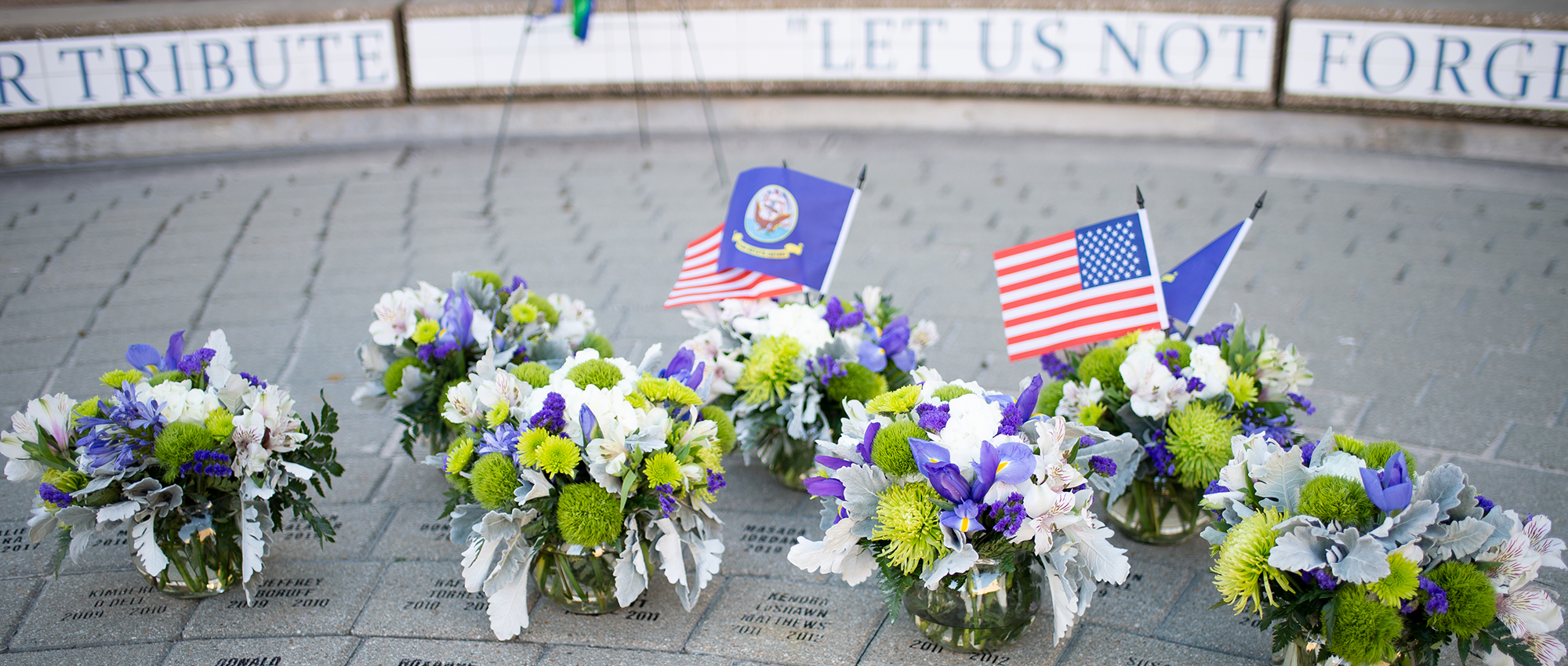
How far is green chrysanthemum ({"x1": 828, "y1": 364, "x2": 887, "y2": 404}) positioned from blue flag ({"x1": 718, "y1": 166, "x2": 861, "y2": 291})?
38 centimetres

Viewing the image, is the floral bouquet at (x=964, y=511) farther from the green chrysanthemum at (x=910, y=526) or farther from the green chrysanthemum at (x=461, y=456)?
the green chrysanthemum at (x=461, y=456)

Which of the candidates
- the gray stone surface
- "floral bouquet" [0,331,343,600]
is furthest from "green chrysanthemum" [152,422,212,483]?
the gray stone surface

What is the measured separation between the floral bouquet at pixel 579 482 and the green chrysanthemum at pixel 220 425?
494 millimetres

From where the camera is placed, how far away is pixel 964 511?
2398 millimetres

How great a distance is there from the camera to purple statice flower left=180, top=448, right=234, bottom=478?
8.77ft

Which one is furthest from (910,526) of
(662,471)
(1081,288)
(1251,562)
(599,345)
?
(599,345)

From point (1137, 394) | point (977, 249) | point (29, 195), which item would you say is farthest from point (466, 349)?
point (29, 195)

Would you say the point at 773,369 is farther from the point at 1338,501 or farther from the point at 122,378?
the point at 122,378

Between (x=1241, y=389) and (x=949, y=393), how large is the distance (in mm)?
825

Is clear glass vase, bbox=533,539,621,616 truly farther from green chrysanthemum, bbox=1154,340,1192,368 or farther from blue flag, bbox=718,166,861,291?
green chrysanthemum, bbox=1154,340,1192,368

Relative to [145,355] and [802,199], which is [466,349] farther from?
[802,199]

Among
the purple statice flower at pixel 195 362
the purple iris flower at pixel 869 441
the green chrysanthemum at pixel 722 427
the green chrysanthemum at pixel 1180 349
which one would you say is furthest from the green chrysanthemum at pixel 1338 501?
the purple statice flower at pixel 195 362

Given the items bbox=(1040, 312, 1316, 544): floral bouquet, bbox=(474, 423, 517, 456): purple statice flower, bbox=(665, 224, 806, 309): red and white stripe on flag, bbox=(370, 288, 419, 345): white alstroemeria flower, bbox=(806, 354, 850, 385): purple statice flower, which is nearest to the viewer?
bbox=(474, 423, 517, 456): purple statice flower

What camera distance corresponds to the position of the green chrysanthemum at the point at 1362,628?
7.21ft
